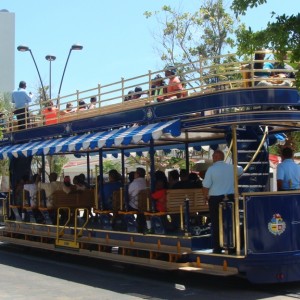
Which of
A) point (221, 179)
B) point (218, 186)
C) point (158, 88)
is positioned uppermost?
point (158, 88)

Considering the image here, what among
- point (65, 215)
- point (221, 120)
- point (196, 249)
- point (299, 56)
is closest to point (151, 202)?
point (196, 249)

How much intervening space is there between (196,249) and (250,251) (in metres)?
1.27

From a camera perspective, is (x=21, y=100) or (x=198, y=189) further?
(x=21, y=100)

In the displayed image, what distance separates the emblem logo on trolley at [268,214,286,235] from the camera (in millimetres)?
9805

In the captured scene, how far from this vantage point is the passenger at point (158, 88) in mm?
11719

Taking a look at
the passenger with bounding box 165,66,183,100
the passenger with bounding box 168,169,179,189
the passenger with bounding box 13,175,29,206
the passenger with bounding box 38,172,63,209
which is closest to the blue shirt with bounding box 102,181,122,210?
the passenger with bounding box 168,169,179,189

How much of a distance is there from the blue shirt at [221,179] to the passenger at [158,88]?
1969mm

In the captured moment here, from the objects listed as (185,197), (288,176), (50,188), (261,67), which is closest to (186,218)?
(185,197)

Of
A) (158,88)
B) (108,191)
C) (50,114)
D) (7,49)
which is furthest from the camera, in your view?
(7,49)

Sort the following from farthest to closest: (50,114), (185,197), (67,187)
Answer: (50,114) → (67,187) → (185,197)

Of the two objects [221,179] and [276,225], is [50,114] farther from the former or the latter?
[276,225]

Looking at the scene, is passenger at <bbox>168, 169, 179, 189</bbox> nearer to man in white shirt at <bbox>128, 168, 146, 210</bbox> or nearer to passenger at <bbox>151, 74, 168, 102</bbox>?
man in white shirt at <bbox>128, 168, 146, 210</bbox>

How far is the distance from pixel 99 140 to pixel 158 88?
160 centimetres

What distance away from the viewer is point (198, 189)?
41.0 feet
